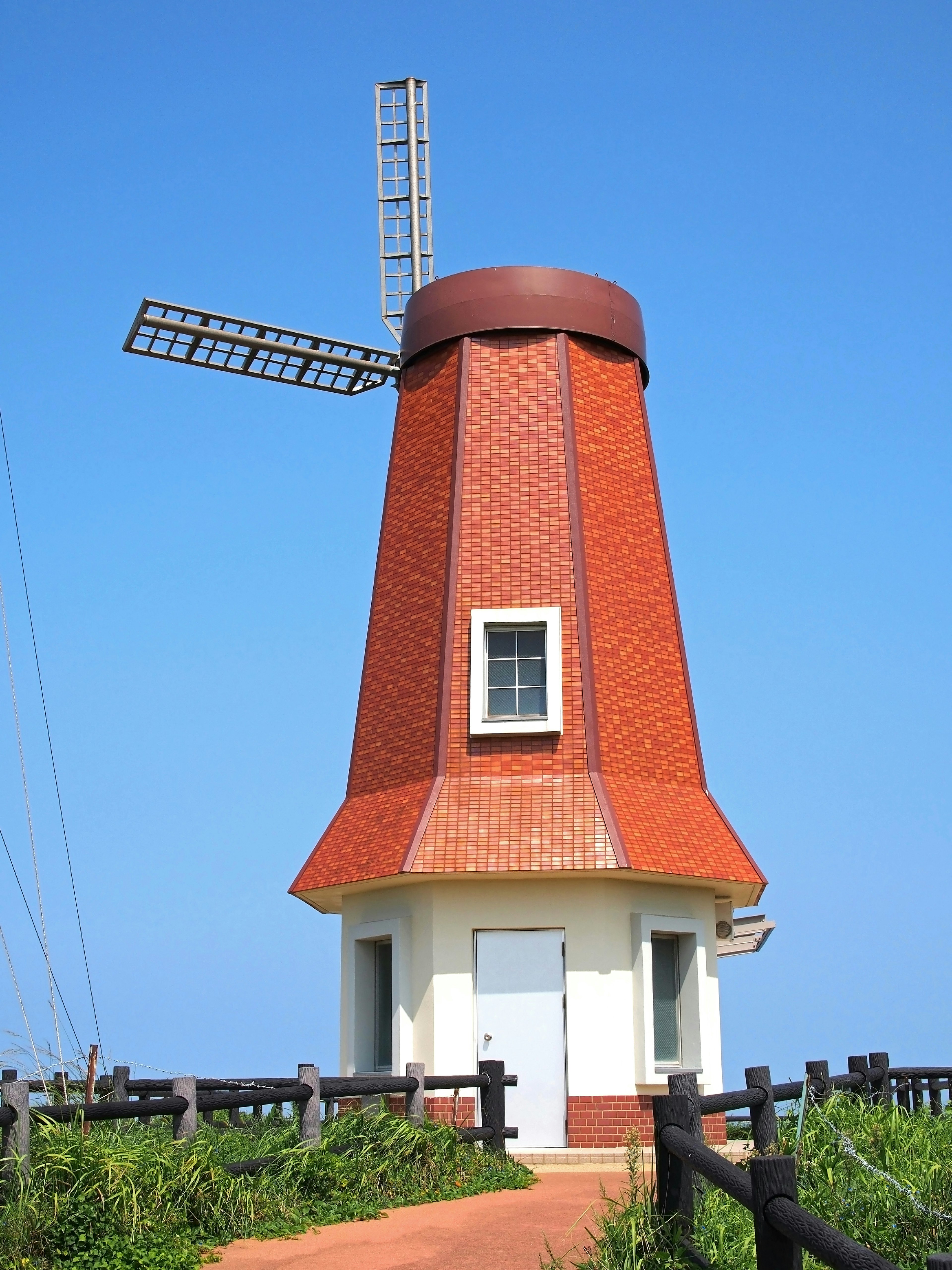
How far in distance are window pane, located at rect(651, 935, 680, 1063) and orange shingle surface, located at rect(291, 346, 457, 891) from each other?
2.98 m

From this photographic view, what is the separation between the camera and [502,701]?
16000 millimetres

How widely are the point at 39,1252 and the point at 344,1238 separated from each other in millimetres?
2039

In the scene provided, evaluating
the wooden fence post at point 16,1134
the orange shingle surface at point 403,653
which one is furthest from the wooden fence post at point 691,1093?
the orange shingle surface at point 403,653

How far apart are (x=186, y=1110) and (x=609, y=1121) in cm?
582

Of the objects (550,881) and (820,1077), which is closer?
(820,1077)

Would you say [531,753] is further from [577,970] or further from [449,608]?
[577,970]

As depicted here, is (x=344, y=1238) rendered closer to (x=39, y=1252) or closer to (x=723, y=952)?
(x=39, y=1252)

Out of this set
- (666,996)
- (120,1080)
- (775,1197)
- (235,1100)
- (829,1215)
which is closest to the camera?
(775,1197)

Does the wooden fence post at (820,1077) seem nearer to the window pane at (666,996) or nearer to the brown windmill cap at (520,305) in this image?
the window pane at (666,996)

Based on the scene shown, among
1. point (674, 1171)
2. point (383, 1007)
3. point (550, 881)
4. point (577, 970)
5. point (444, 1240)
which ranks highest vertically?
point (550, 881)

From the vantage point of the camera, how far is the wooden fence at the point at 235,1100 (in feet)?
28.5

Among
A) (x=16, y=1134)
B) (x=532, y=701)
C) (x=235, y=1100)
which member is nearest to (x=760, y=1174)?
(x=16, y=1134)

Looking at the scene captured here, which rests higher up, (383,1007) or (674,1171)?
(383,1007)

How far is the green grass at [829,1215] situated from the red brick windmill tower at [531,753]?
5074mm
